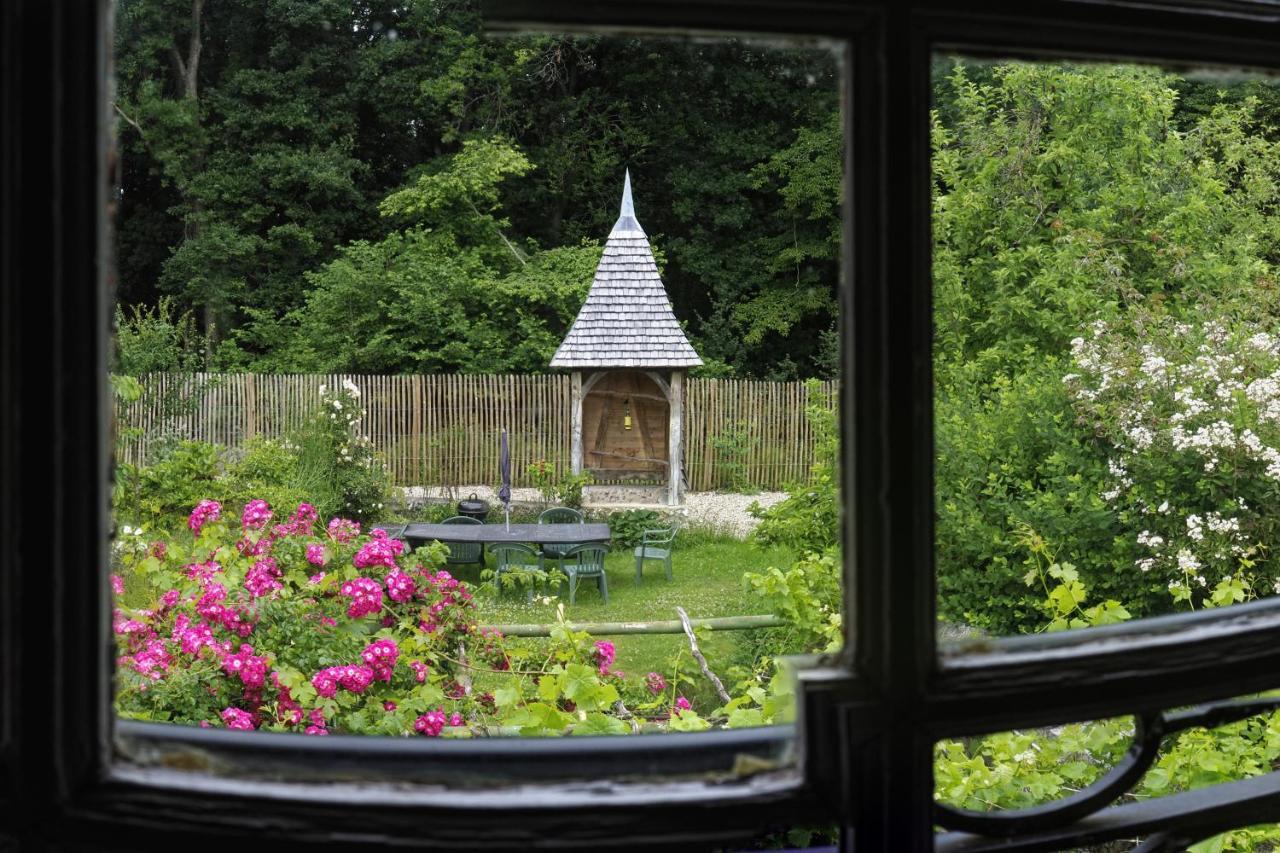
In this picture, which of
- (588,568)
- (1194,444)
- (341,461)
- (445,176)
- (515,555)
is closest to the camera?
(1194,444)

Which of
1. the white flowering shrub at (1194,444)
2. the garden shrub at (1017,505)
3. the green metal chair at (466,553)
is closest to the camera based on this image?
the white flowering shrub at (1194,444)

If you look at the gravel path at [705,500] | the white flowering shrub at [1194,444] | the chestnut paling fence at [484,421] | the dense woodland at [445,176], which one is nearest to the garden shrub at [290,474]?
the gravel path at [705,500]

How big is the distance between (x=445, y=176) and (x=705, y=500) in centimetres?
509

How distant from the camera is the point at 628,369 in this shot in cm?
1123

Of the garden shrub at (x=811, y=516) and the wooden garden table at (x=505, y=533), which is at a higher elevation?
the garden shrub at (x=811, y=516)

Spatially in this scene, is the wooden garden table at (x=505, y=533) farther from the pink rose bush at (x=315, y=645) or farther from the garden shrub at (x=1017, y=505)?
the pink rose bush at (x=315, y=645)

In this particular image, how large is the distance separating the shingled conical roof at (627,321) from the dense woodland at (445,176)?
2.15 meters

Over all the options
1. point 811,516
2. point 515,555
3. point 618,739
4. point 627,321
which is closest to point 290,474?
point 515,555

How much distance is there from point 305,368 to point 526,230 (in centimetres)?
336

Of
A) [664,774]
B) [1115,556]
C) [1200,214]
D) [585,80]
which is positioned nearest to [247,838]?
[664,774]

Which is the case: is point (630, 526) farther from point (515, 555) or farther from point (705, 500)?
point (515, 555)

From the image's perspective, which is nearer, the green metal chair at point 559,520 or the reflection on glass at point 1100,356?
the reflection on glass at point 1100,356

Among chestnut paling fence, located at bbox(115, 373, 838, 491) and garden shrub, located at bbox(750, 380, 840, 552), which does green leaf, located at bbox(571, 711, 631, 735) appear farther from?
chestnut paling fence, located at bbox(115, 373, 838, 491)

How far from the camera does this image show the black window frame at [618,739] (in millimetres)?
445
